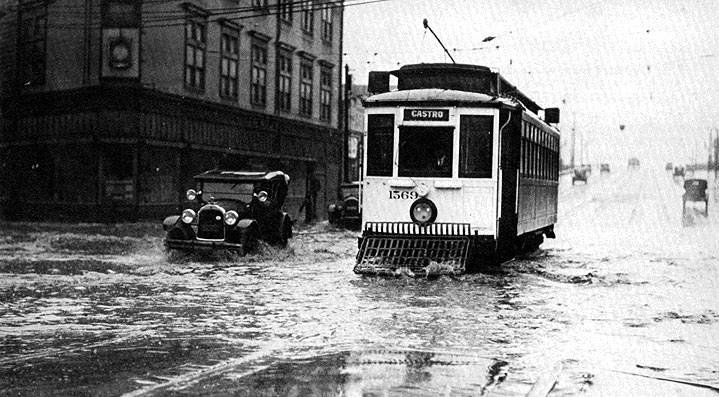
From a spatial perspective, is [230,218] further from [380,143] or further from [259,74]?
[259,74]

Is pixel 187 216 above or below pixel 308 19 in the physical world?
below

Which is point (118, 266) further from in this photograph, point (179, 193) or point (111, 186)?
point (179, 193)

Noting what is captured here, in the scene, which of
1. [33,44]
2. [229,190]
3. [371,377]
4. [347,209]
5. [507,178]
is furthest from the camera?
[33,44]

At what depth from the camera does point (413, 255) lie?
15.0 meters

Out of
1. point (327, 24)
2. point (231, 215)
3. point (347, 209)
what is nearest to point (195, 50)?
point (347, 209)

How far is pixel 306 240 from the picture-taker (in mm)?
25734

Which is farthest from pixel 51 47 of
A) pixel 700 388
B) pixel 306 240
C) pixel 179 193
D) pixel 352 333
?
pixel 700 388

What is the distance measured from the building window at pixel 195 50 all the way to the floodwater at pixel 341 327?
1545 centimetres

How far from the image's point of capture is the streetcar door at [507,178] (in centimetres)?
1544

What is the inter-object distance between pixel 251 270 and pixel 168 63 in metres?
17.8

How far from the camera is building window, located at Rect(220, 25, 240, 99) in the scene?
35.9 meters

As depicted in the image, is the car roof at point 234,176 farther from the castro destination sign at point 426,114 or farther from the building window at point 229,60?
the building window at point 229,60

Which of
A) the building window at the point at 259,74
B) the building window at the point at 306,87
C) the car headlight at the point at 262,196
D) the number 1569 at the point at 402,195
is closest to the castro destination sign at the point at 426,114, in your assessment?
the number 1569 at the point at 402,195

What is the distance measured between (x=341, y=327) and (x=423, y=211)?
5.88m
